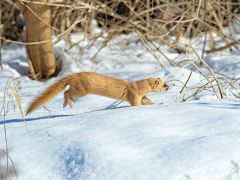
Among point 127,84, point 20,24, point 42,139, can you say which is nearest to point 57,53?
point 20,24

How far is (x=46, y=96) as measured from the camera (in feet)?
10.4

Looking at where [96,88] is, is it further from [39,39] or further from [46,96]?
[39,39]

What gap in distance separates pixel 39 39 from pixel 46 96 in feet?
10.6

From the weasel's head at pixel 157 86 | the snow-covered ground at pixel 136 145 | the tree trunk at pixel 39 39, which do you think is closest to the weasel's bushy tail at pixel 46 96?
the snow-covered ground at pixel 136 145

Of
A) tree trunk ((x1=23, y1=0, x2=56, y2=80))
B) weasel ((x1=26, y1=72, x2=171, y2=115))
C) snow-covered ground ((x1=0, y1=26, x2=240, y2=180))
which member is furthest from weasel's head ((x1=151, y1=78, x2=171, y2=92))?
tree trunk ((x1=23, y1=0, x2=56, y2=80))

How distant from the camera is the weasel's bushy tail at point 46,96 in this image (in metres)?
3.03

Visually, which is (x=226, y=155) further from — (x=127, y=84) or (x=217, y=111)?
(x=127, y=84)

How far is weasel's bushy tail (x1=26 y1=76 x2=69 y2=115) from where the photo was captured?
9.93 ft

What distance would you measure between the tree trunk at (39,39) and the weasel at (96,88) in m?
3.00

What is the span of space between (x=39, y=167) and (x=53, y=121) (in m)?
0.75

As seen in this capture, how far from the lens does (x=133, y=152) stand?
2029 millimetres

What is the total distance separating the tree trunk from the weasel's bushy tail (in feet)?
9.83

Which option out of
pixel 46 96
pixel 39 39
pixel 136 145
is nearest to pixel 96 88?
pixel 46 96

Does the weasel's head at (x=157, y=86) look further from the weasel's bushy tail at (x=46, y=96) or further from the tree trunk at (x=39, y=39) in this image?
the tree trunk at (x=39, y=39)
